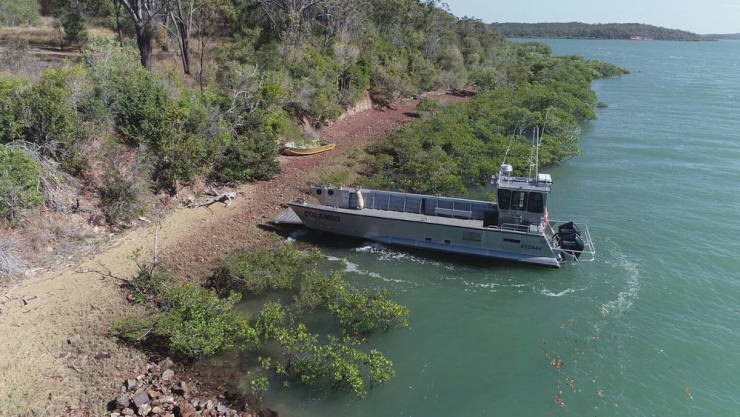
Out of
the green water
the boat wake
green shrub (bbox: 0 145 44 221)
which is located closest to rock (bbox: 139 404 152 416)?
the green water

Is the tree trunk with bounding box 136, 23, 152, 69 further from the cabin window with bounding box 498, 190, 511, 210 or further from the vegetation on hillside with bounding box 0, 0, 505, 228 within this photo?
the cabin window with bounding box 498, 190, 511, 210

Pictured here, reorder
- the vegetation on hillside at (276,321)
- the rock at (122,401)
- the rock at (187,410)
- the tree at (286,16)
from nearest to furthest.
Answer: the rock at (187,410)
the rock at (122,401)
the vegetation on hillside at (276,321)
the tree at (286,16)

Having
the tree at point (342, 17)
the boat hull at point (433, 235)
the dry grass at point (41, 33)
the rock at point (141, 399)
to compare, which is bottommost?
the rock at point (141, 399)

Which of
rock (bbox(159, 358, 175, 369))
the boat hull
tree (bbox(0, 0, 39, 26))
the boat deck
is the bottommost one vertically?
rock (bbox(159, 358, 175, 369))

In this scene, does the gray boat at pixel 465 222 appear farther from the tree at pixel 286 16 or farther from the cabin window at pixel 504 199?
the tree at pixel 286 16

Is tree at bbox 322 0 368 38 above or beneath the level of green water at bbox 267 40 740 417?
above

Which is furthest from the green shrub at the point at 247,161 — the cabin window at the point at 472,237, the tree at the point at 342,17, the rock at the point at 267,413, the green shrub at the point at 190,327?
the tree at the point at 342,17

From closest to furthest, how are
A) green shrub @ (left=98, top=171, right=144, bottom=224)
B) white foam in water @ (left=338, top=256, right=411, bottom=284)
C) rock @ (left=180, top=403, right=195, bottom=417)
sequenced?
rock @ (left=180, top=403, right=195, bottom=417) → white foam in water @ (left=338, top=256, right=411, bottom=284) → green shrub @ (left=98, top=171, right=144, bottom=224)
